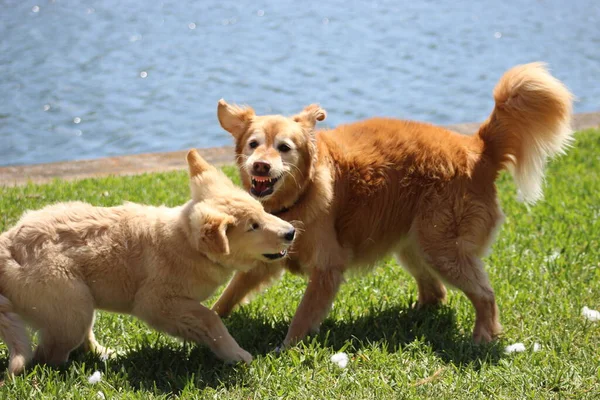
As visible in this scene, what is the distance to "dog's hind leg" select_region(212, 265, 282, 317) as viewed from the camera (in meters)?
5.60

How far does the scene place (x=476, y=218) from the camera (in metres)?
5.56

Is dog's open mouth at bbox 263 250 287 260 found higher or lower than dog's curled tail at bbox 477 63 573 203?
lower

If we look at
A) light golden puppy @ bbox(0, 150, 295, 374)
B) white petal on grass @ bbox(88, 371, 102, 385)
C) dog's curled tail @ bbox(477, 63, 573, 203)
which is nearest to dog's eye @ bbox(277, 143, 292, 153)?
light golden puppy @ bbox(0, 150, 295, 374)

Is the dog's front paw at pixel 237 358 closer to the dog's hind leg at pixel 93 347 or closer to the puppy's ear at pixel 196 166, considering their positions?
the dog's hind leg at pixel 93 347

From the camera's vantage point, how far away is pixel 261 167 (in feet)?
17.0

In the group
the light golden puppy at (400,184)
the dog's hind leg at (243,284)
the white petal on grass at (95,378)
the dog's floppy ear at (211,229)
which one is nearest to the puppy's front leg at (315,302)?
the light golden puppy at (400,184)

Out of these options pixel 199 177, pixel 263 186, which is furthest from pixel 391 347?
pixel 199 177

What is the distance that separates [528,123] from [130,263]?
273 cm

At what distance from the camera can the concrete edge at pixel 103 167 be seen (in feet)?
29.2

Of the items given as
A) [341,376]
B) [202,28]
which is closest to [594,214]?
[341,376]

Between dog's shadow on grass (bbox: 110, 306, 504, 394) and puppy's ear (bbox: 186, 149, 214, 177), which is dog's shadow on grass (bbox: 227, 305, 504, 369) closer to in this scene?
dog's shadow on grass (bbox: 110, 306, 504, 394)

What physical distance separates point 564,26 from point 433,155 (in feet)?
54.7

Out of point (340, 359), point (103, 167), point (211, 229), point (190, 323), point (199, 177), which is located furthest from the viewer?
point (103, 167)

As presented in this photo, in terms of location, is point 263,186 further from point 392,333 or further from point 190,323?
point 392,333
